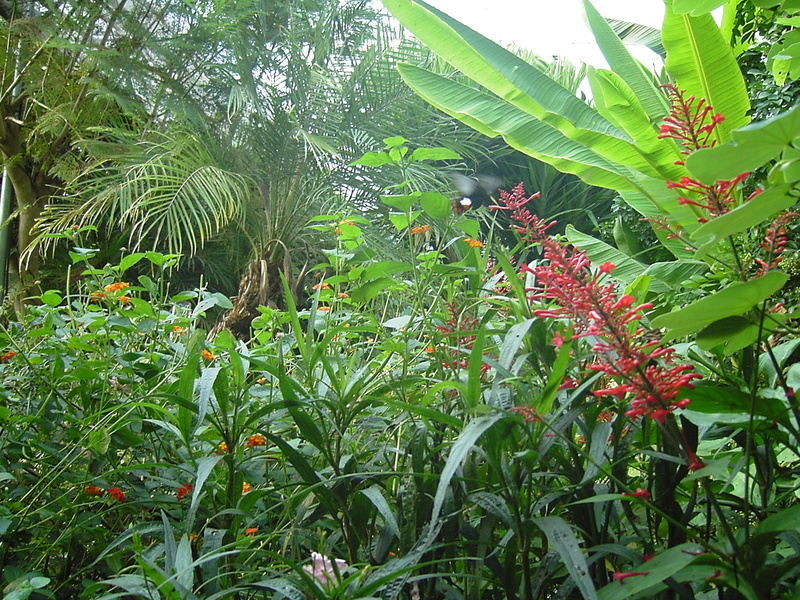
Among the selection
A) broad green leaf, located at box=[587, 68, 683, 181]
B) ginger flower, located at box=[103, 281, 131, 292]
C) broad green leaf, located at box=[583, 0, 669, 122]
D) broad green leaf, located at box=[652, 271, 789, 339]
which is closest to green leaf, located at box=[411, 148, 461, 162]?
broad green leaf, located at box=[652, 271, 789, 339]

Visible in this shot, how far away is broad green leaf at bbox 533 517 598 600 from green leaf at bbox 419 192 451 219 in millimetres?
513

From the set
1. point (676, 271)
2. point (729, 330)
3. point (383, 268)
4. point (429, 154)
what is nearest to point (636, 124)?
point (676, 271)

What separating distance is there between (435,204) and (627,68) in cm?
141

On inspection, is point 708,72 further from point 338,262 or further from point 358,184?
point 358,184

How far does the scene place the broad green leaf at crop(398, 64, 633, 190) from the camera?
1.60 metres

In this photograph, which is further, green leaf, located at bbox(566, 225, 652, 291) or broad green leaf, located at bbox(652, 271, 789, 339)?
green leaf, located at bbox(566, 225, 652, 291)

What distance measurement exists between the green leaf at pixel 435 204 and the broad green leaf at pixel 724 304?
48 cm

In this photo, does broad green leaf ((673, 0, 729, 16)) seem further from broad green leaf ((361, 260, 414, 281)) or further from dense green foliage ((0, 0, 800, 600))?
broad green leaf ((361, 260, 414, 281))

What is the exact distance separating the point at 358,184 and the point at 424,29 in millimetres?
3205

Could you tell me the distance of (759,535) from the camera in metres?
0.43

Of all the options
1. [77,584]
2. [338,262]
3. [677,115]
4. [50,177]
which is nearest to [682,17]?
[338,262]

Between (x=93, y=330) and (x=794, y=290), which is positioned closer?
(x=93, y=330)

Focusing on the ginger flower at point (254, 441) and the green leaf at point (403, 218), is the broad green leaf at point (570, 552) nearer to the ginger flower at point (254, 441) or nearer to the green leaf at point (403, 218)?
the ginger flower at point (254, 441)

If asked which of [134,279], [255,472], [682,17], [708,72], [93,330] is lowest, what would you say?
[134,279]
